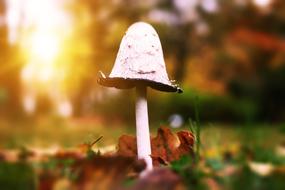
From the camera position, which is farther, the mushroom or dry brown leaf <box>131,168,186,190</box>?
the mushroom

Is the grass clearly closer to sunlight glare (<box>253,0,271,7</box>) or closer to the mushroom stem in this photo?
the mushroom stem

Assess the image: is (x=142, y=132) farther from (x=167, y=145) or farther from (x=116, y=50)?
(x=116, y=50)

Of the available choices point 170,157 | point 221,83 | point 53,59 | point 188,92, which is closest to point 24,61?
point 53,59

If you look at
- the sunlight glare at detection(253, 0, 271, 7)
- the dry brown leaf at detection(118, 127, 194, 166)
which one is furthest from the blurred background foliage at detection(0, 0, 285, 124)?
the dry brown leaf at detection(118, 127, 194, 166)

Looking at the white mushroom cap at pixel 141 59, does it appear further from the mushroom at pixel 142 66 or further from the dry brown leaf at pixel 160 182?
the dry brown leaf at pixel 160 182

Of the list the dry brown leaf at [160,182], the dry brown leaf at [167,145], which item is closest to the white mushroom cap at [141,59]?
the dry brown leaf at [167,145]

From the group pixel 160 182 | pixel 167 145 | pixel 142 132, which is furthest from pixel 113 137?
pixel 160 182
